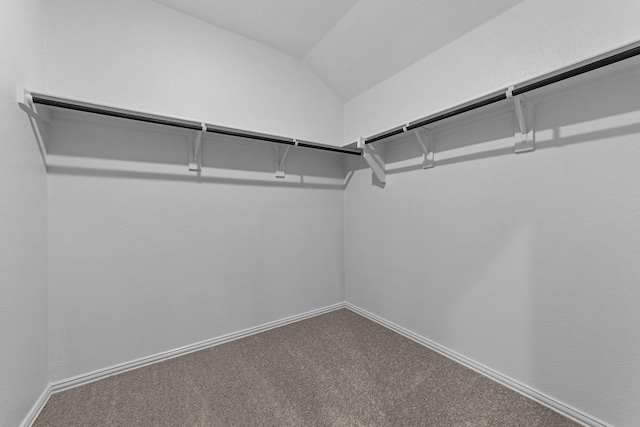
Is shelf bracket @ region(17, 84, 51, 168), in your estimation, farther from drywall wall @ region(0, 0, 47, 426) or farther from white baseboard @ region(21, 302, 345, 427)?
white baseboard @ region(21, 302, 345, 427)

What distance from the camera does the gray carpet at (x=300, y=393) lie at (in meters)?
1.21

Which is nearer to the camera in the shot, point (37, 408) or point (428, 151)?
point (37, 408)

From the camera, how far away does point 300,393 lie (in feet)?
4.54

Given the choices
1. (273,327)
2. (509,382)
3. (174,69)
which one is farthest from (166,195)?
(509,382)

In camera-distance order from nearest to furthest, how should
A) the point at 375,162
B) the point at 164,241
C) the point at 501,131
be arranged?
1. the point at 501,131
2. the point at 164,241
3. the point at 375,162

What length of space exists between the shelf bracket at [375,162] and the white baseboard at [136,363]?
4.94 feet

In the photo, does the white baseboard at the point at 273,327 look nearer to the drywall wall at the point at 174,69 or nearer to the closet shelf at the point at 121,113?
the closet shelf at the point at 121,113

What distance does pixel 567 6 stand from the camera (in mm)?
1210

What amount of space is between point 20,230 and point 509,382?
2674mm

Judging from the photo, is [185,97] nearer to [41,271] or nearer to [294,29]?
[294,29]

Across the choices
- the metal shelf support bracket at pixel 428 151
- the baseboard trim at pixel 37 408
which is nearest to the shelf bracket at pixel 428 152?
the metal shelf support bracket at pixel 428 151

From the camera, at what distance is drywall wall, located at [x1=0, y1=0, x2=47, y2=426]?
3.36ft

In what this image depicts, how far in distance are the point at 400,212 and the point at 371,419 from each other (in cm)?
142

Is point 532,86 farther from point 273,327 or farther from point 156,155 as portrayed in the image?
point 273,327
